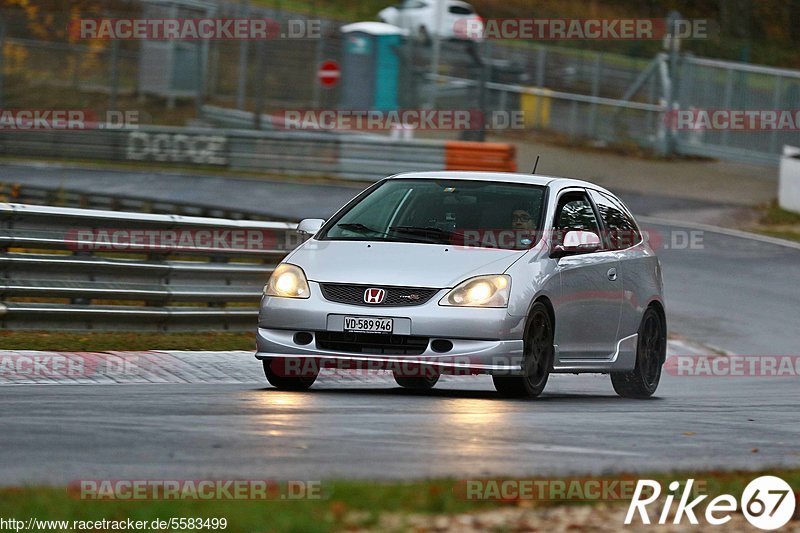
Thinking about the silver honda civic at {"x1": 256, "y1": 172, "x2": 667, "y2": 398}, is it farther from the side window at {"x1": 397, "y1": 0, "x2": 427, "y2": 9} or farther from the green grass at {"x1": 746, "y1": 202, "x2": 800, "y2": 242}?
the side window at {"x1": 397, "y1": 0, "x2": 427, "y2": 9}

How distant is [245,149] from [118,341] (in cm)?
2213

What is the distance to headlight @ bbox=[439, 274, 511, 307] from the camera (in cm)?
980

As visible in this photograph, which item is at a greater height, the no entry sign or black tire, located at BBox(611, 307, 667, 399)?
the no entry sign

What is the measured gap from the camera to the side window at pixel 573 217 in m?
10.9

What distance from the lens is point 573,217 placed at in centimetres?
1123

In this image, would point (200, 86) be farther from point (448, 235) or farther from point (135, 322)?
point (448, 235)

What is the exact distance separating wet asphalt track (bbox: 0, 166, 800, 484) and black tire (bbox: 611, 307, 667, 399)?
237 mm

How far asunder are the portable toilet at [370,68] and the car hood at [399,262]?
27593 mm

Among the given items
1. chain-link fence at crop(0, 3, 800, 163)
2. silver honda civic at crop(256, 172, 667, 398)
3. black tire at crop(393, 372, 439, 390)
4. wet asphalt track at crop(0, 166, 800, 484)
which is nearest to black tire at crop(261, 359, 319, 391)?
silver honda civic at crop(256, 172, 667, 398)

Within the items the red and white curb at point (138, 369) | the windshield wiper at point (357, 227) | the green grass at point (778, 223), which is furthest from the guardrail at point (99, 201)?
the windshield wiper at point (357, 227)

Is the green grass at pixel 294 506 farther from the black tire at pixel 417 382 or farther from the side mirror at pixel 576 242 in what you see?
the black tire at pixel 417 382

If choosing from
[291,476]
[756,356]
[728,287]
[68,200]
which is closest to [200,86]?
[68,200]

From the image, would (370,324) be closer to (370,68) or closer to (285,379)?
(285,379)

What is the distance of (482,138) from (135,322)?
21.2 metres
